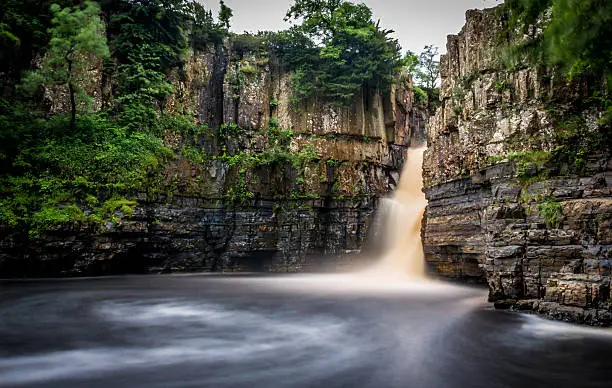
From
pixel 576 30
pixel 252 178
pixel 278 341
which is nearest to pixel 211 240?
pixel 252 178

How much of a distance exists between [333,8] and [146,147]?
Answer: 13.1m

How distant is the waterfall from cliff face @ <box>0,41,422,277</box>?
2.88 ft

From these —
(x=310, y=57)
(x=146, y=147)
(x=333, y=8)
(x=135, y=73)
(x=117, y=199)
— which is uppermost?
(x=333, y=8)

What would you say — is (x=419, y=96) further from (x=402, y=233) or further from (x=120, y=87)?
(x=120, y=87)

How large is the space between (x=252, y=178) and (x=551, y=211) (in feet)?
45.0

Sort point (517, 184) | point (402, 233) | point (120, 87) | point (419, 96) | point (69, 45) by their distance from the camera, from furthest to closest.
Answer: point (419, 96)
point (402, 233)
point (120, 87)
point (69, 45)
point (517, 184)

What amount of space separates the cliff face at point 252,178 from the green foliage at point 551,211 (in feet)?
36.5

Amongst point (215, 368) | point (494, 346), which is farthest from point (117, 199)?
point (494, 346)

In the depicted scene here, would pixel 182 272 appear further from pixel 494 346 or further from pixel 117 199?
pixel 494 346

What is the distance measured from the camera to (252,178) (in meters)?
19.6

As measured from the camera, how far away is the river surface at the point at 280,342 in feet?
18.4

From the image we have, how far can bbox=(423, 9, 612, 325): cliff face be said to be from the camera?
8.34 m

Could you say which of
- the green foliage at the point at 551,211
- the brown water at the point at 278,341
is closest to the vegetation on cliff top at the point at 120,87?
the brown water at the point at 278,341

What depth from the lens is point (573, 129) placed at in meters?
10.1
